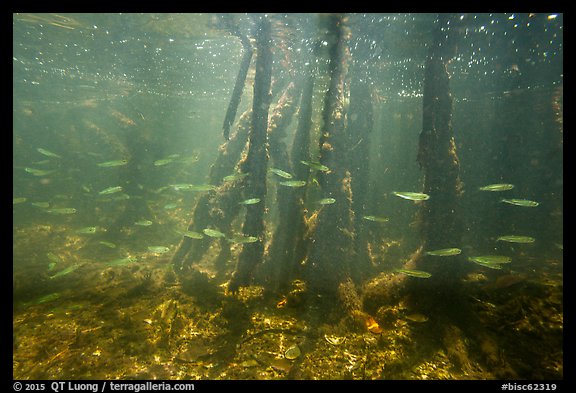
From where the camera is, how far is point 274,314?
7.32 m

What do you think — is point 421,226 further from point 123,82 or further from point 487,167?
point 123,82

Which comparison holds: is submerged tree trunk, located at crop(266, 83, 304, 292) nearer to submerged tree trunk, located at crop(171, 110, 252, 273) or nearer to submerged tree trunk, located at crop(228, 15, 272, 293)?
submerged tree trunk, located at crop(228, 15, 272, 293)

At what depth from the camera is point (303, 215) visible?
9.42 m

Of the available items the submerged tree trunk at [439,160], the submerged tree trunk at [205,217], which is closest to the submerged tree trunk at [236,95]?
the submerged tree trunk at [205,217]

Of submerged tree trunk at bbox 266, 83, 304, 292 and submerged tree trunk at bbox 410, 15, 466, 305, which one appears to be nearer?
submerged tree trunk at bbox 410, 15, 466, 305

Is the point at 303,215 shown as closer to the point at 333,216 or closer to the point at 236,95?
the point at 333,216

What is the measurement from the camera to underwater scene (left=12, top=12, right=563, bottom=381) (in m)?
5.96

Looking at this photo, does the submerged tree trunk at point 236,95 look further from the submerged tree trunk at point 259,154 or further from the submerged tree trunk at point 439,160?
the submerged tree trunk at point 439,160

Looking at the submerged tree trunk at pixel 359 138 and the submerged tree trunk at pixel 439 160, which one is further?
the submerged tree trunk at pixel 359 138

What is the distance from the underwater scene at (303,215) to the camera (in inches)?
235

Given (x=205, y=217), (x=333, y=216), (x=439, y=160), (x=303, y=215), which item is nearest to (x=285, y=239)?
(x=303, y=215)

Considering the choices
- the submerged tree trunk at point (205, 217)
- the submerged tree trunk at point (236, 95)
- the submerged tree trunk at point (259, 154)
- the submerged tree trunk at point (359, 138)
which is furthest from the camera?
the submerged tree trunk at point (359, 138)

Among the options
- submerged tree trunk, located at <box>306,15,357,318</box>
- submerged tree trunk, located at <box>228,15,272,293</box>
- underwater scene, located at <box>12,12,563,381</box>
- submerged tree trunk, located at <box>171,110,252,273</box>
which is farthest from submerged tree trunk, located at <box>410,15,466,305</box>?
submerged tree trunk, located at <box>171,110,252,273</box>
